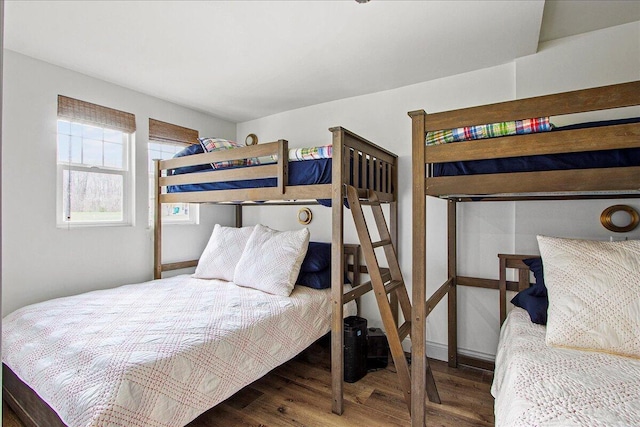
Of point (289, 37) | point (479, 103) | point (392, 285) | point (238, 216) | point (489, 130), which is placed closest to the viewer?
point (489, 130)

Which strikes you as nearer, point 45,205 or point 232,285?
point 45,205

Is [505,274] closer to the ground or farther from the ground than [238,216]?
closer to the ground

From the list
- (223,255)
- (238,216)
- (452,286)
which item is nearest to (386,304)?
(452,286)

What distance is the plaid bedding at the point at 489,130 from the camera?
1.57 meters

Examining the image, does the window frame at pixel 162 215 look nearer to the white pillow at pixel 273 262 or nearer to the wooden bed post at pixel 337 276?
the white pillow at pixel 273 262

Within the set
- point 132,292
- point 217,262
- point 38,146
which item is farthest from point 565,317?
point 38,146

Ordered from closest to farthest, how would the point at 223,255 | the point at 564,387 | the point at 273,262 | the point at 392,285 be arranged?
the point at 564,387 → the point at 392,285 → the point at 273,262 → the point at 223,255

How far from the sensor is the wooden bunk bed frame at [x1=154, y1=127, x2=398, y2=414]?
2205 millimetres

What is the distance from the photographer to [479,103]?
2750 millimetres

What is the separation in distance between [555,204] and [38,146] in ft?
12.3

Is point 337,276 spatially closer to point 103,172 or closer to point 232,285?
point 232,285

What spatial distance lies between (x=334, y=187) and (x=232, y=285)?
1362mm

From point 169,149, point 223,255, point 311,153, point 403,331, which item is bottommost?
point 403,331

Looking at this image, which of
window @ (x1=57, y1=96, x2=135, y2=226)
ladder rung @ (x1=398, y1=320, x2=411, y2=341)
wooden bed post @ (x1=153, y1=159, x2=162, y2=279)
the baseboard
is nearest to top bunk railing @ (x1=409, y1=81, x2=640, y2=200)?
ladder rung @ (x1=398, y1=320, x2=411, y2=341)
